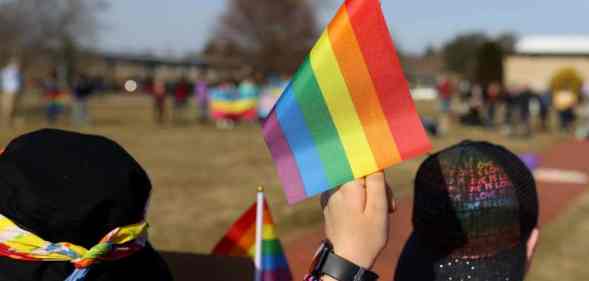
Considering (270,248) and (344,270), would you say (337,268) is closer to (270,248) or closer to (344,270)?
(344,270)

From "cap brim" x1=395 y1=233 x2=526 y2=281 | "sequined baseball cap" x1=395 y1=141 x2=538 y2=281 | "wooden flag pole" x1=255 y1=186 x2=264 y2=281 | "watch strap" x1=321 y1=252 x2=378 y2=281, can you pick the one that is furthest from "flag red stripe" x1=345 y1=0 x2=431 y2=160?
"wooden flag pole" x1=255 y1=186 x2=264 y2=281

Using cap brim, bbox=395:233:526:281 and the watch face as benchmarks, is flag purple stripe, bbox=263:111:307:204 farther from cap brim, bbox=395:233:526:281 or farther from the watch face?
cap brim, bbox=395:233:526:281

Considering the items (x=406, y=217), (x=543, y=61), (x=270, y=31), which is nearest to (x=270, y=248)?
(x=406, y=217)

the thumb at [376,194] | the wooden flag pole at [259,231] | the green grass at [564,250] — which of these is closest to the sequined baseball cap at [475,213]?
the thumb at [376,194]

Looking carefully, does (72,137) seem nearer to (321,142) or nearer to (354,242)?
(321,142)

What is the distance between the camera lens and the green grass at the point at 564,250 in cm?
567

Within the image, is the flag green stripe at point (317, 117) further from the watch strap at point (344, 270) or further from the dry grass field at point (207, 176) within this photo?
the dry grass field at point (207, 176)

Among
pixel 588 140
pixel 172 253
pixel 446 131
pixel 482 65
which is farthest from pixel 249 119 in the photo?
pixel 482 65

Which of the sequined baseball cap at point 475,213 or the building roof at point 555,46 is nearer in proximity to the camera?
the sequined baseball cap at point 475,213

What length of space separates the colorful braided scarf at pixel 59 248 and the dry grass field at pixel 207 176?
4.70 meters

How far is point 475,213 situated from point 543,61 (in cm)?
5075

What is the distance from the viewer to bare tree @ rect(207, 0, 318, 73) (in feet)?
183

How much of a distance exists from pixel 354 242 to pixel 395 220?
593 centimetres

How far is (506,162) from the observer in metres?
1.77
